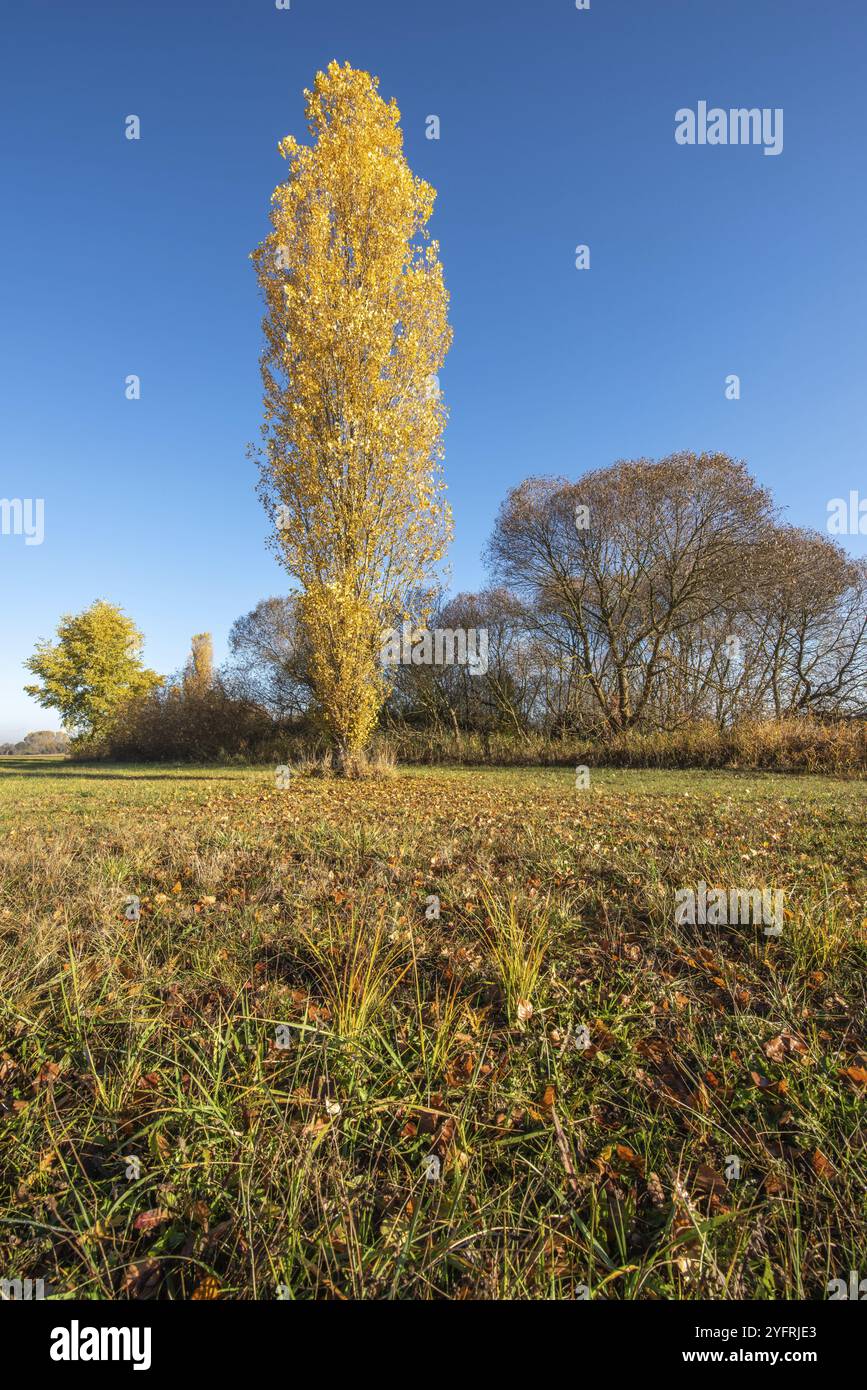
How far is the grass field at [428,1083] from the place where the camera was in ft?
6.06

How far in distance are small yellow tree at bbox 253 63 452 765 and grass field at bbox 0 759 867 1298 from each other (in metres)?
9.26

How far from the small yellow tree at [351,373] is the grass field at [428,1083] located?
9.26 m

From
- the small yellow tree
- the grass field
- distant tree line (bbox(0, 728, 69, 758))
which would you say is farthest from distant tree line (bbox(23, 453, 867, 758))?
distant tree line (bbox(0, 728, 69, 758))

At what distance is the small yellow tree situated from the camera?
503 inches

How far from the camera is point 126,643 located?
41688 millimetres

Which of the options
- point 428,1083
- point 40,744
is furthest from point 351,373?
point 40,744

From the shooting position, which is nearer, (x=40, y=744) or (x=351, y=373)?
(x=351, y=373)

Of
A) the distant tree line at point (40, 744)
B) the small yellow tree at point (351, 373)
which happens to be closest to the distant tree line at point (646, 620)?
the small yellow tree at point (351, 373)

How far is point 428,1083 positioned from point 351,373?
1361cm

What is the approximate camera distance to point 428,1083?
247 cm

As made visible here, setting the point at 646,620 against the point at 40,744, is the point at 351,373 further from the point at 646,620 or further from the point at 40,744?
the point at 40,744

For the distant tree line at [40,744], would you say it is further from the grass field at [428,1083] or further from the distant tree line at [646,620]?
the grass field at [428,1083]

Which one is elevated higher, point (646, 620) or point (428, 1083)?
point (646, 620)
